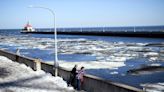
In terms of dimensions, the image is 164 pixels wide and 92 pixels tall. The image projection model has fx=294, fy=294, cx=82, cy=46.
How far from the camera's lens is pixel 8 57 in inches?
1283

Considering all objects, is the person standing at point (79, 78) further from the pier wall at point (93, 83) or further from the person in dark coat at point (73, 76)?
the person in dark coat at point (73, 76)

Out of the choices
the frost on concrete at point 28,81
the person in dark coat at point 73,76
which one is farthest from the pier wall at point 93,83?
the person in dark coat at point 73,76

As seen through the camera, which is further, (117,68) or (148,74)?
(117,68)

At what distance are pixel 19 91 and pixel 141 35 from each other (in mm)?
79324

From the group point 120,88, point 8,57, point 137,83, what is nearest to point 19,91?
point 120,88

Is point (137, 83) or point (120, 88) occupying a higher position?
point (120, 88)

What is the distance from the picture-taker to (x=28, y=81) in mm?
18641

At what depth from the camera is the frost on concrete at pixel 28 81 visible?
1622 centimetres

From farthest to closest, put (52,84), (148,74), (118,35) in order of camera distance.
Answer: (118,35) < (148,74) < (52,84)

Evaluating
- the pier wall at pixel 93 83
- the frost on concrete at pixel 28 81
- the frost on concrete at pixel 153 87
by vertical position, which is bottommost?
the frost on concrete at pixel 153 87

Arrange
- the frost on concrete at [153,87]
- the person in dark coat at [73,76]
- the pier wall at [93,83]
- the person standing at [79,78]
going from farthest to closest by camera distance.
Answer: the frost on concrete at [153,87] < the person in dark coat at [73,76] < the person standing at [79,78] < the pier wall at [93,83]

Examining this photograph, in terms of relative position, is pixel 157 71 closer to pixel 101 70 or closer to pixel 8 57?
pixel 101 70

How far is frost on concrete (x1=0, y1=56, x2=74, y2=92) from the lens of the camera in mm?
16219

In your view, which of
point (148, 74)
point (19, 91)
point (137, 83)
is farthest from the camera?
point (148, 74)
